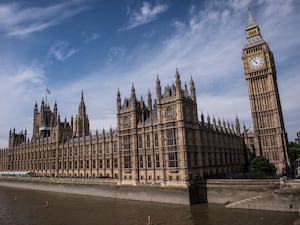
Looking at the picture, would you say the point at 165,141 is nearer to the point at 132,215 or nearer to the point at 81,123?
the point at 132,215

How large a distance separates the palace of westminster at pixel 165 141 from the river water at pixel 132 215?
26.0 ft

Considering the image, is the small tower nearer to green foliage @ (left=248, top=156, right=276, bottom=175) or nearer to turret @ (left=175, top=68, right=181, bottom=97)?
turret @ (left=175, top=68, right=181, bottom=97)

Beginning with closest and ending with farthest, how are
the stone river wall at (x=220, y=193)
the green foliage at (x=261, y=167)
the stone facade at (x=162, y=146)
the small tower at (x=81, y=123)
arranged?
the stone river wall at (x=220, y=193)
the stone facade at (x=162, y=146)
the green foliage at (x=261, y=167)
the small tower at (x=81, y=123)

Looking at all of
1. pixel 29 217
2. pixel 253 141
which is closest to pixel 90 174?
pixel 29 217

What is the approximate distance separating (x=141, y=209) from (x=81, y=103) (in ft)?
291

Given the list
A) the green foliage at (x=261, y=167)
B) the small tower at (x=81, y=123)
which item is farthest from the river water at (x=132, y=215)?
the small tower at (x=81, y=123)

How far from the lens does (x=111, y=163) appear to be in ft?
275

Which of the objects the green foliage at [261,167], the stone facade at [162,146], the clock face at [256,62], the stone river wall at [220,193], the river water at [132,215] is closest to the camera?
the river water at [132,215]

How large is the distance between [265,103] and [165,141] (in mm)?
55717

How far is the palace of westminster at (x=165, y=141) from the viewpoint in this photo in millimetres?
56938

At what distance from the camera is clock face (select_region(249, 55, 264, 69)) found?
95.9 meters

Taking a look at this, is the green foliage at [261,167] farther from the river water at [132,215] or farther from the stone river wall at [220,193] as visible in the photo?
the river water at [132,215]

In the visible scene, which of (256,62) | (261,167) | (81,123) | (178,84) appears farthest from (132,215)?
(81,123)

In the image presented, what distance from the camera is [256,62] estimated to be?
9706 cm
